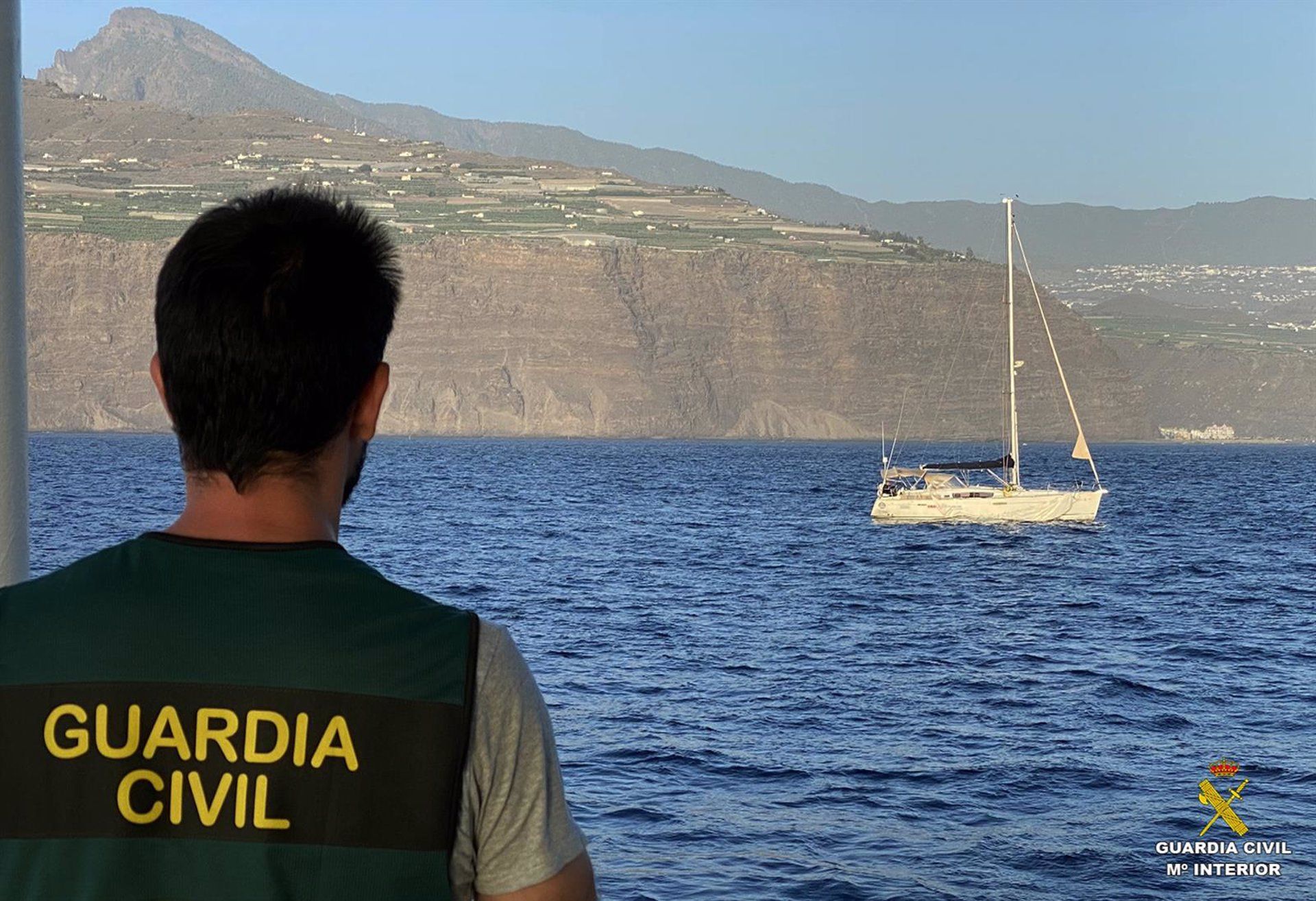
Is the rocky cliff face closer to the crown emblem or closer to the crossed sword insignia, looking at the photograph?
the crown emblem

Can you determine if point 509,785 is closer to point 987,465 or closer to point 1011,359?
point 1011,359

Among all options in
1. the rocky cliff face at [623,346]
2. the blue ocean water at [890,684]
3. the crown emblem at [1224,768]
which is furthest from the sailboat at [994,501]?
the rocky cliff face at [623,346]

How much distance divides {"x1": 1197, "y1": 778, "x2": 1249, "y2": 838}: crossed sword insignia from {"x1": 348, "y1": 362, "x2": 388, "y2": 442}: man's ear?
1182 cm

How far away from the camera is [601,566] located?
1516 inches

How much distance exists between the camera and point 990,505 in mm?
52156

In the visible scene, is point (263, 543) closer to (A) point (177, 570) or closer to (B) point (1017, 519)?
(A) point (177, 570)

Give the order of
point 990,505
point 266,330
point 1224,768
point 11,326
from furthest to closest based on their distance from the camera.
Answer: point 990,505 → point 1224,768 → point 11,326 → point 266,330

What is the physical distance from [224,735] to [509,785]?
0.28 m

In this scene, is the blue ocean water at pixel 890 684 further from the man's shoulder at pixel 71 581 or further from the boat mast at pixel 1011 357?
A: the man's shoulder at pixel 71 581

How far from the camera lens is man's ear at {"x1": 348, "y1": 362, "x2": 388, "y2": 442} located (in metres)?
1.67

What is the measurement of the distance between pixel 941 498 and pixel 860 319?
95.5 meters

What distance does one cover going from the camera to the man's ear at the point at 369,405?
1.67 meters

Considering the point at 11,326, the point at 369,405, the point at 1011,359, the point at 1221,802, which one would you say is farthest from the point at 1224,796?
the point at 1011,359

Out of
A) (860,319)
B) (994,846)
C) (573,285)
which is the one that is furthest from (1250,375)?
(994,846)
